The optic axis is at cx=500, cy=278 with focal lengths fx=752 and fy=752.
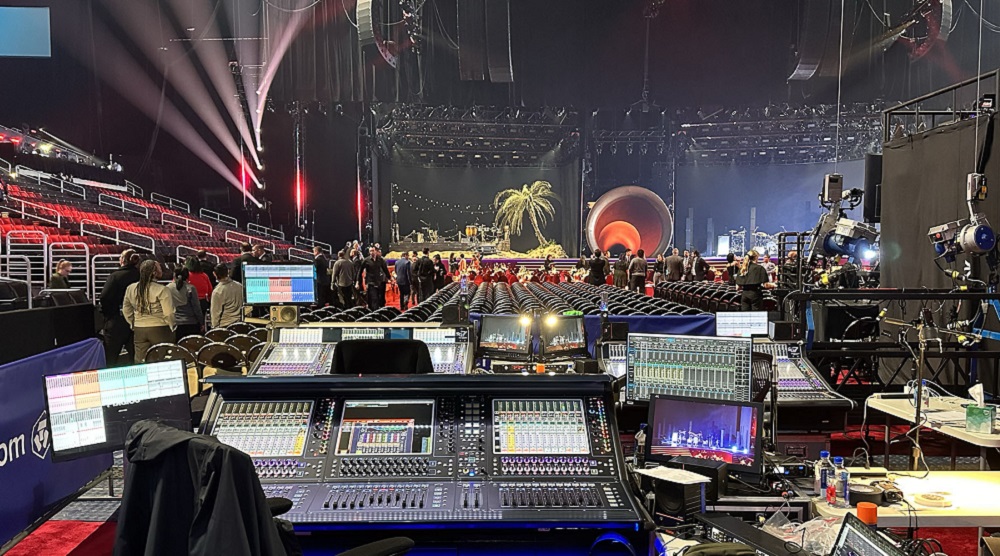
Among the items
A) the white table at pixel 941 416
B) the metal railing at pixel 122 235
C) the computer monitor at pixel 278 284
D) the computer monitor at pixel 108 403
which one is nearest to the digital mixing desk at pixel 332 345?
the computer monitor at pixel 278 284

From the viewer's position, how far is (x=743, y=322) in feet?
19.4

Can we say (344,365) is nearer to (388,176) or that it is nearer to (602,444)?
(602,444)

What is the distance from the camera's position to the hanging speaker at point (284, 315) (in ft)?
21.0

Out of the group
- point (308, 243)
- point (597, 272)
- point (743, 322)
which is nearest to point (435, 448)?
point (743, 322)

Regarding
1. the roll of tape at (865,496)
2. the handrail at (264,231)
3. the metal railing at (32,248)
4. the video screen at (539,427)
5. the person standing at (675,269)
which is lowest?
the roll of tape at (865,496)

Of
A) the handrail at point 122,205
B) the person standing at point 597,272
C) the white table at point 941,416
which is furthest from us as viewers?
the handrail at point 122,205

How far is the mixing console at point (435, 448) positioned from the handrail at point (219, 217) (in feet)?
61.9

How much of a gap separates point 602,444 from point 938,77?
59.7ft

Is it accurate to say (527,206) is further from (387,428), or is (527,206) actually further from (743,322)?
(387,428)

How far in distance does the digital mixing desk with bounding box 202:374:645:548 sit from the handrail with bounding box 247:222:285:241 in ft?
60.5

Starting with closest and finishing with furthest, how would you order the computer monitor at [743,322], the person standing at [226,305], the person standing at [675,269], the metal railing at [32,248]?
the computer monitor at [743,322] < the person standing at [226,305] < the metal railing at [32,248] < the person standing at [675,269]

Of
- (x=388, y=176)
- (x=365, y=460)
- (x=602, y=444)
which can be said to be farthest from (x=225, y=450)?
(x=388, y=176)

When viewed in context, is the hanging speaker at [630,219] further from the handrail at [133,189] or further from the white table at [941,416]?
the white table at [941,416]

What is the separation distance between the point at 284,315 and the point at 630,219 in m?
17.8
